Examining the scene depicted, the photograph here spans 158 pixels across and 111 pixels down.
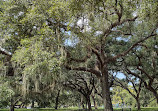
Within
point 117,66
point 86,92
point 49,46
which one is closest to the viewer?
point 49,46

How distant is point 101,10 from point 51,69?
3.38 metres

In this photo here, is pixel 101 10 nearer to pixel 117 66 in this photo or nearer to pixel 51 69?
pixel 51 69

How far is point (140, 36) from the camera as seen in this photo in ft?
27.0

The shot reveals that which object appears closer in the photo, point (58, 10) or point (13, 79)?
point (58, 10)

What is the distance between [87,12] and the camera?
19.0ft

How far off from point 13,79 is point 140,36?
24.2ft

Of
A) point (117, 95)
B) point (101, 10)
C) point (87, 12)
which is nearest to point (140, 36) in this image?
point (101, 10)

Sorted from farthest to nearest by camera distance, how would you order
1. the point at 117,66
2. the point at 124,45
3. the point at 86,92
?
1. the point at 86,92
2. the point at 117,66
3. the point at 124,45

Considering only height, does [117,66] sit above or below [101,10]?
below

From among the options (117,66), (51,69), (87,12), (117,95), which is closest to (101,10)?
(87,12)

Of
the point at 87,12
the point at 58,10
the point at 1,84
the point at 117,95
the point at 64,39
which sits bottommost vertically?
the point at 117,95

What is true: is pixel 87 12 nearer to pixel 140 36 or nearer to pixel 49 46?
pixel 49 46

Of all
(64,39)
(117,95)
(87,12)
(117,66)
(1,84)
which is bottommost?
(117,95)

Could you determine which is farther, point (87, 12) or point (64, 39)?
point (64, 39)
